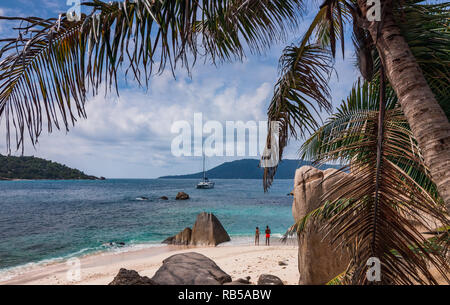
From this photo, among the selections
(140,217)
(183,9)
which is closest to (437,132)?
(183,9)

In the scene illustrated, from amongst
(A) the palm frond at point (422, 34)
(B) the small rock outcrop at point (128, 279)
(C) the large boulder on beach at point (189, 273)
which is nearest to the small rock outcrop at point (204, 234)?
(C) the large boulder on beach at point (189, 273)

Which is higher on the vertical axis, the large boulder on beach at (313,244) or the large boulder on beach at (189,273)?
the large boulder on beach at (313,244)

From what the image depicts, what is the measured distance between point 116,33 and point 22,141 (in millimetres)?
958

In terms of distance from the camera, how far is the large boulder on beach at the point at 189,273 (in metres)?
7.33

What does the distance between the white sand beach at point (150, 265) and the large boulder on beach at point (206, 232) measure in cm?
85

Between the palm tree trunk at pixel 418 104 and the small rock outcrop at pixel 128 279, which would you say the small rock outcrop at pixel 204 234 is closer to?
the small rock outcrop at pixel 128 279

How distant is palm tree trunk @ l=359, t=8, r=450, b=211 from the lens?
1504mm

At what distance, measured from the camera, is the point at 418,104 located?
62.2 inches

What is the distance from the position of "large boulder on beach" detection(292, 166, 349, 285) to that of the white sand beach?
2.81m

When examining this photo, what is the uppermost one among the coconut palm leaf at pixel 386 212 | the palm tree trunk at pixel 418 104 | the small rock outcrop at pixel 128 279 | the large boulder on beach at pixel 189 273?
the palm tree trunk at pixel 418 104

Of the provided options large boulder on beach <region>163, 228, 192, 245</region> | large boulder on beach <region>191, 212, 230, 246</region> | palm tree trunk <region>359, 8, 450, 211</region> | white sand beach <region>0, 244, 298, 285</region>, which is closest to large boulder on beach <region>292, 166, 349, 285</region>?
white sand beach <region>0, 244, 298, 285</region>

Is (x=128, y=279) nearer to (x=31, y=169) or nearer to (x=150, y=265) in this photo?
(x=150, y=265)
